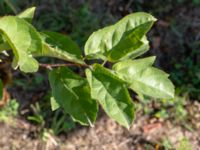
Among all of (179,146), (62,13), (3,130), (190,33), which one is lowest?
(179,146)

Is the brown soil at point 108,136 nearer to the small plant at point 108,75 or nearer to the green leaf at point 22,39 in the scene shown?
the small plant at point 108,75

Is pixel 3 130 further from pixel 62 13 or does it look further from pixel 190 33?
pixel 190 33

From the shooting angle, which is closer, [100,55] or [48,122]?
[100,55]

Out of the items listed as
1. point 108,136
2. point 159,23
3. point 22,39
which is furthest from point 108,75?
point 159,23

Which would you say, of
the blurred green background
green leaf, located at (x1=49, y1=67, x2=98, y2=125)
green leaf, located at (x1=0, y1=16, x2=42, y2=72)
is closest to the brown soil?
the blurred green background

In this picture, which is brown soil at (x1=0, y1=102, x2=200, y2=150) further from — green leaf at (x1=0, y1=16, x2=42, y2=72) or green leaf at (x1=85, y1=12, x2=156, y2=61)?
green leaf at (x1=0, y1=16, x2=42, y2=72)

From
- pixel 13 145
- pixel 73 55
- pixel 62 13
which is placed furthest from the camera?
pixel 62 13

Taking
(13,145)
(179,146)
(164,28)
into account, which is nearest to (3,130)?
(13,145)
